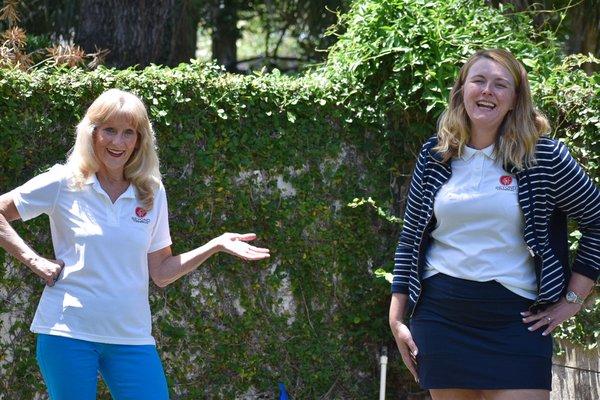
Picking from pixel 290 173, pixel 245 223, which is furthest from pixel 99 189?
pixel 290 173

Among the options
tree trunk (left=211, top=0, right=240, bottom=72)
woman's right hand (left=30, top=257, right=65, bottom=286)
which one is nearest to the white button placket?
woman's right hand (left=30, top=257, right=65, bottom=286)

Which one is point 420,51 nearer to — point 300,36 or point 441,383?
point 441,383

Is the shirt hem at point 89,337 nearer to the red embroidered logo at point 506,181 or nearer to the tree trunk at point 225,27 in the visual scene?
the red embroidered logo at point 506,181

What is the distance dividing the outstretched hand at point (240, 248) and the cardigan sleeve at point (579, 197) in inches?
39.5

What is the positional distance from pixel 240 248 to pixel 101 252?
0.48 m

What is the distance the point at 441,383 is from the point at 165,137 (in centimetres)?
224

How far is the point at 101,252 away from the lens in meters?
3.26

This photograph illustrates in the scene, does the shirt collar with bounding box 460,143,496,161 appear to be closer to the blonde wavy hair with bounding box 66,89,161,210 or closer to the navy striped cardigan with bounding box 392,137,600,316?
the navy striped cardigan with bounding box 392,137,600,316

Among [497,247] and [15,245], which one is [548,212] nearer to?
[497,247]

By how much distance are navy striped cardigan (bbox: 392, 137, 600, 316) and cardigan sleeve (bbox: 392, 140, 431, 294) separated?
0.4 inches

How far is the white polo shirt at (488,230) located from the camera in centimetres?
312

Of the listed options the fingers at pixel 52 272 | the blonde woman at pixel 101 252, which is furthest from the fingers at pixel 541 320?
the fingers at pixel 52 272

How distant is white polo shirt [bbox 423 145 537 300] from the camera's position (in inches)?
123

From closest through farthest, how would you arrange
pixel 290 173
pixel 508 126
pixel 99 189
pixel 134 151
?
1. pixel 508 126
2. pixel 99 189
3. pixel 134 151
4. pixel 290 173
